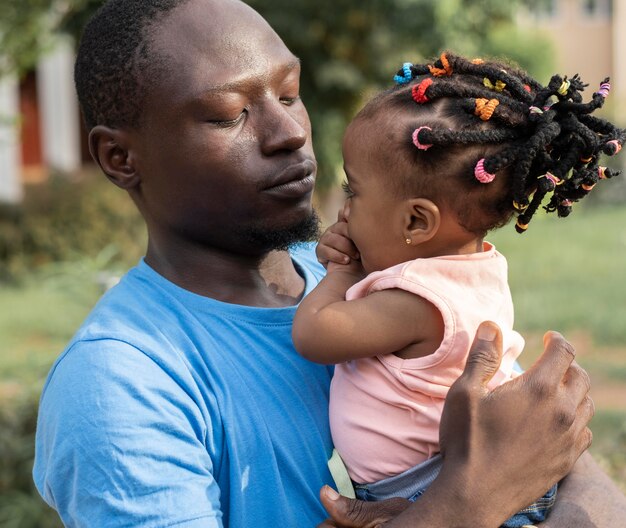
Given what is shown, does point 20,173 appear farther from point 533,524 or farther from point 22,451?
point 533,524

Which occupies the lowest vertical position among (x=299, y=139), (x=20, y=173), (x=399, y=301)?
(x=20, y=173)

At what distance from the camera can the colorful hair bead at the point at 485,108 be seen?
6.26 ft

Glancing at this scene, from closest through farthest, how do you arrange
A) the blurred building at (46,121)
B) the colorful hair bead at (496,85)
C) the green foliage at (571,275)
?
the colorful hair bead at (496,85), the green foliage at (571,275), the blurred building at (46,121)

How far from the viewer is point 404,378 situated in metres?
1.98

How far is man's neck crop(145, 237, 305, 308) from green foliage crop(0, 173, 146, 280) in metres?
10.1

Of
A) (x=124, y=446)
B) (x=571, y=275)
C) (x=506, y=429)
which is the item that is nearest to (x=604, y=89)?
(x=506, y=429)

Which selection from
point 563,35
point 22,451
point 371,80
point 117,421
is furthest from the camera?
point 563,35

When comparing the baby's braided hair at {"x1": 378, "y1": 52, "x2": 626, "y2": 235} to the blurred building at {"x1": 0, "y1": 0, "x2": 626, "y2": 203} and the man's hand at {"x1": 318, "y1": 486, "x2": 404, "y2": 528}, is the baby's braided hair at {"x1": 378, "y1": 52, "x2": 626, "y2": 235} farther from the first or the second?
the blurred building at {"x1": 0, "y1": 0, "x2": 626, "y2": 203}

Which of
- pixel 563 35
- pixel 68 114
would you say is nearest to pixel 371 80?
pixel 68 114

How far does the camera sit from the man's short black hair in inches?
85.2

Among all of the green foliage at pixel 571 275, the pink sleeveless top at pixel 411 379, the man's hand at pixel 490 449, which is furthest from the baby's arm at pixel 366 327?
the green foliage at pixel 571 275

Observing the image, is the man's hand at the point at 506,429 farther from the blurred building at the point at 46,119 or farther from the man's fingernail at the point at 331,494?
the blurred building at the point at 46,119

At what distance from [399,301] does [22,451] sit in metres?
3.74

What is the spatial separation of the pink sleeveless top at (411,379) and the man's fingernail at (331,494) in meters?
0.11
